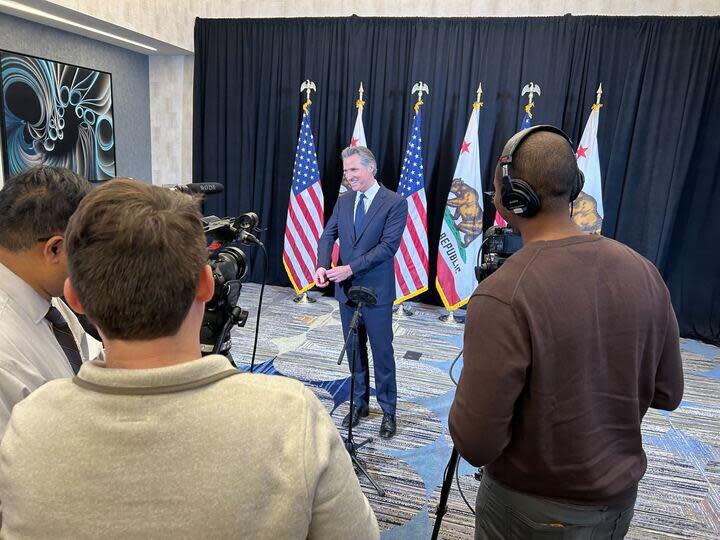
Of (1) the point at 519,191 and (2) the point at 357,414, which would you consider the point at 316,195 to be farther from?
(1) the point at 519,191

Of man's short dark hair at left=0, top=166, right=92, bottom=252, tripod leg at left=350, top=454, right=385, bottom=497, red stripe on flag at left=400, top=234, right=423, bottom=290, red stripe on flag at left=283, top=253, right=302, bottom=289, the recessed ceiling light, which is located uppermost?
the recessed ceiling light

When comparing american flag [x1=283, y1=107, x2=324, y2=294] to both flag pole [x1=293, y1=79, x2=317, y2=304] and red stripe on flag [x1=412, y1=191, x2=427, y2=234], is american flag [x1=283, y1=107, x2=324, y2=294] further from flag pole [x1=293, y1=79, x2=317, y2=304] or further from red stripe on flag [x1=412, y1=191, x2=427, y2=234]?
red stripe on flag [x1=412, y1=191, x2=427, y2=234]

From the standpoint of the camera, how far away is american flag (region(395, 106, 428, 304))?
4.76m

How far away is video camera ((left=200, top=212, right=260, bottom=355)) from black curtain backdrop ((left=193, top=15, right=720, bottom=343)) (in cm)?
398

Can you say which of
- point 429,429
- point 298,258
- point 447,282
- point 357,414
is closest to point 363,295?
point 357,414

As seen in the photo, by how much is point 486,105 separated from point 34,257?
4.46 meters

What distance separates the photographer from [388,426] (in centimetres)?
266

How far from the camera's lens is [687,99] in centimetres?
430

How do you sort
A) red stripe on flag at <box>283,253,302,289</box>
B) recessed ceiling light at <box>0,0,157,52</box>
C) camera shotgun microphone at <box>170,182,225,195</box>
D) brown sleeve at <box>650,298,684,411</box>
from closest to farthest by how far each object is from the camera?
brown sleeve at <box>650,298,684,411</box>
camera shotgun microphone at <box>170,182,225,195</box>
recessed ceiling light at <box>0,0,157,52</box>
red stripe on flag at <box>283,253,302,289</box>

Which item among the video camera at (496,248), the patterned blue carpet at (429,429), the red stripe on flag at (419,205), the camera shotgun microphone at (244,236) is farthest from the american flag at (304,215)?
the camera shotgun microphone at (244,236)

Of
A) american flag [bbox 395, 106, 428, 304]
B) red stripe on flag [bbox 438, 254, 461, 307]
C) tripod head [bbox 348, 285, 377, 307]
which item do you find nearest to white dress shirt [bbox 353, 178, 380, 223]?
tripod head [bbox 348, 285, 377, 307]

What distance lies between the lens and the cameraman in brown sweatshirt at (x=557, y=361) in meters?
0.97

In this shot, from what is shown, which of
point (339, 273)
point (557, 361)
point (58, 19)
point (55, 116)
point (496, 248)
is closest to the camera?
point (557, 361)

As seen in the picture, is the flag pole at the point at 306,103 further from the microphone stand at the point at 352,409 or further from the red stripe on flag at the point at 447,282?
the microphone stand at the point at 352,409
